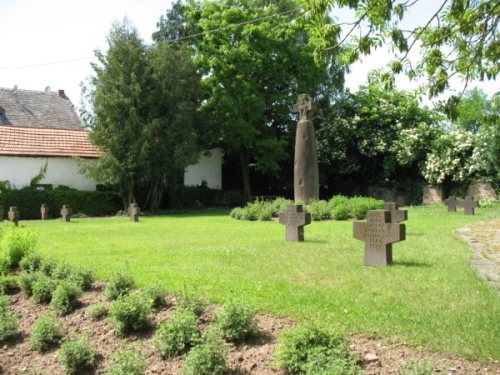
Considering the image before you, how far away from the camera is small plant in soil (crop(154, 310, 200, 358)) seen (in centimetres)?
549

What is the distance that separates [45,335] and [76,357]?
0.85 meters

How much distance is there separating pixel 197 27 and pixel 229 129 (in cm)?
683

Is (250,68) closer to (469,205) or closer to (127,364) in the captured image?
(469,205)

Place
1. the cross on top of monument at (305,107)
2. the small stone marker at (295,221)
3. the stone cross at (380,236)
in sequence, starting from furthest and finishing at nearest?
the cross on top of monument at (305,107) < the small stone marker at (295,221) < the stone cross at (380,236)

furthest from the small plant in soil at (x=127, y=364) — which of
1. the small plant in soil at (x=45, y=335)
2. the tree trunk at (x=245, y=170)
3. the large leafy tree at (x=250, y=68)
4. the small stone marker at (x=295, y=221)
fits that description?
the tree trunk at (x=245, y=170)

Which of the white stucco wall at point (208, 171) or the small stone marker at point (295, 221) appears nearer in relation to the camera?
the small stone marker at point (295, 221)

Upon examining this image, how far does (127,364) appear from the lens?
→ 207 inches

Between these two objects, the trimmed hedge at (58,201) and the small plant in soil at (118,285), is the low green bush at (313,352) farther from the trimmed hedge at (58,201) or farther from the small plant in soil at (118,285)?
the trimmed hedge at (58,201)

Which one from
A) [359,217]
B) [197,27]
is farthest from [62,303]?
[197,27]

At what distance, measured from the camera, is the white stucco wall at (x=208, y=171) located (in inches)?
1347

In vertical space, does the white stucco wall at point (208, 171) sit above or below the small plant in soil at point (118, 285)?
above

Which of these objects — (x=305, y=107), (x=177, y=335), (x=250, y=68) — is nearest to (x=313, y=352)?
(x=177, y=335)

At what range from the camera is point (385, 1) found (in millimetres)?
5879

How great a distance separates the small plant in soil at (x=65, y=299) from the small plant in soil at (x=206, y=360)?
2.60 metres
